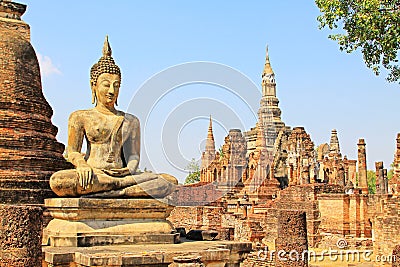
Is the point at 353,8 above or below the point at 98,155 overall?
above

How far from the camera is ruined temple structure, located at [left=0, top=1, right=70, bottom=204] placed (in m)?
9.71

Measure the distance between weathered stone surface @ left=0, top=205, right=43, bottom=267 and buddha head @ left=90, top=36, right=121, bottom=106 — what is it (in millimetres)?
1857

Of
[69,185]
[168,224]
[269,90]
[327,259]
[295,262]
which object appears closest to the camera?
[69,185]

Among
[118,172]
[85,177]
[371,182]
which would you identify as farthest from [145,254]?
[371,182]

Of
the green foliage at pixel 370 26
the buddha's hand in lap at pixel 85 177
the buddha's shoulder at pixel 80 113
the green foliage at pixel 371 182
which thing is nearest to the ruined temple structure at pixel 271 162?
the green foliage at pixel 371 182

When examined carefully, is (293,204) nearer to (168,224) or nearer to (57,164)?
(57,164)

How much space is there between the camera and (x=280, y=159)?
4478 cm

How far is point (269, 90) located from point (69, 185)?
55.8 meters

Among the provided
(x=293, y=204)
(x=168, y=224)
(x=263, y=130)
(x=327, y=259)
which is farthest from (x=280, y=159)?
(x=168, y=224)

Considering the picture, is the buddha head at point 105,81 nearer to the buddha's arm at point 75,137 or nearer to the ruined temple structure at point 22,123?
the buddha's arm at point 75,137

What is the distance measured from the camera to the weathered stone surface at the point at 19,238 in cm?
549

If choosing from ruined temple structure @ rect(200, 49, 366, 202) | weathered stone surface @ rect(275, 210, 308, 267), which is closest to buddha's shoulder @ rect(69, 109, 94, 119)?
weathered stone surface @ rect(275, 210, 308, 267)

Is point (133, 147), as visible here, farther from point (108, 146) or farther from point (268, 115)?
point (268, 115)

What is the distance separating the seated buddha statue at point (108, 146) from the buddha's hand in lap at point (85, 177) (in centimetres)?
1
